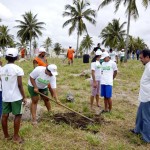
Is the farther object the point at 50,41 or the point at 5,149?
the point at 50,41

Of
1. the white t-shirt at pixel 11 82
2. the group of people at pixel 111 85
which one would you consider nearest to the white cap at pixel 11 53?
the white t-shirt at pixel 11 82

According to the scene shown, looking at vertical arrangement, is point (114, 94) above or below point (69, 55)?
below

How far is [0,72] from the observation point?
4.61 meters

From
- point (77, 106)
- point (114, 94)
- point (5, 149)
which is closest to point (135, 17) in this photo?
point (114, 94)

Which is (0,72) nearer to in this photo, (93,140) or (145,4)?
(93,140)

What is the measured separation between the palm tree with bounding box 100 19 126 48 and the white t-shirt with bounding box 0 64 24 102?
4059cm

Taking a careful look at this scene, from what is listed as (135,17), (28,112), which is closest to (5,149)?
(28,112)

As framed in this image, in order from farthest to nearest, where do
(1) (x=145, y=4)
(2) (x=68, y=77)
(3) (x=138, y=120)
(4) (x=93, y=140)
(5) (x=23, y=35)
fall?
(5) (x=23, y=35), (1) (x=145, y=4), (2) (x=68, y=77), (3) (x=138, y=120), (4) (x=93, y=140)

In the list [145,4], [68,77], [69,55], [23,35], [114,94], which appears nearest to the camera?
[114,94]

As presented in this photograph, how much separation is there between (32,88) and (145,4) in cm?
1910

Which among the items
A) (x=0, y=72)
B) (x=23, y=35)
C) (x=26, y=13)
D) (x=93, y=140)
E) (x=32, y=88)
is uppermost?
(x=26, y=13)

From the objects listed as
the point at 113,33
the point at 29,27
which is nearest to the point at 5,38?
the point at 29,27

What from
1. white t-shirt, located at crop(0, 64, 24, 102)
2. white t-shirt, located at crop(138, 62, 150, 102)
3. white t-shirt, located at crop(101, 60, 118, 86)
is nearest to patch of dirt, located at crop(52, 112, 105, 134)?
white t-shirt, located at crop(101, 60, 118, 86)

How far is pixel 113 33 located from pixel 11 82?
4201 cm
